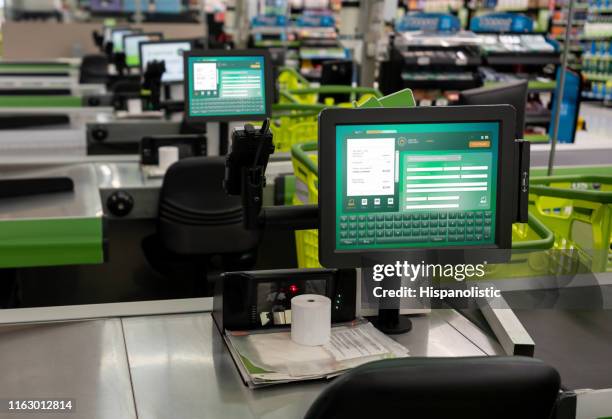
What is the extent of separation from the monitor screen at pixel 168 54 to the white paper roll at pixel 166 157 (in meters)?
2.50

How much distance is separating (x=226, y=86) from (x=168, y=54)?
2.73 m

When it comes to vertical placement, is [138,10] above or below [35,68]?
above

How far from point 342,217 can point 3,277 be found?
2.38 m

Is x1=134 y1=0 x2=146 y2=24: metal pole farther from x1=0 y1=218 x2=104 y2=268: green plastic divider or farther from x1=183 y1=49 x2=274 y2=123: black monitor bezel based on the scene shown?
x1=0 y1=218 x2=104 y2=268: green plastic divider

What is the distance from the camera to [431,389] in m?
1.09

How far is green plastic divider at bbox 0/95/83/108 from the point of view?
674 cm

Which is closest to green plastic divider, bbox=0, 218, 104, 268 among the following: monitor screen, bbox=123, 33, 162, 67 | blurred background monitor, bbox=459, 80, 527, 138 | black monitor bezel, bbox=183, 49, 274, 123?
black monitor bezel, bbox=183, 49, 274, 123

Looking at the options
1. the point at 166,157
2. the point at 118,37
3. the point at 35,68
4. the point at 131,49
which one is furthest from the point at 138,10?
the point at 166,157

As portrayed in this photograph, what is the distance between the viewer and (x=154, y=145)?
12.9 ft

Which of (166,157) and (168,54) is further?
(168,54)

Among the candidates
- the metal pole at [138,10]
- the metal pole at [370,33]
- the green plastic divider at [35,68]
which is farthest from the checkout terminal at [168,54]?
the metal pole at [138,10]

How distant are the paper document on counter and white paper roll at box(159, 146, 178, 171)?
87.9 inches

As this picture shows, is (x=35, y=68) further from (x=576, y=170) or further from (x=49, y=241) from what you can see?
(x=576, y=170)

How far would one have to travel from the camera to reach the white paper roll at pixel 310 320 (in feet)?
5.42
